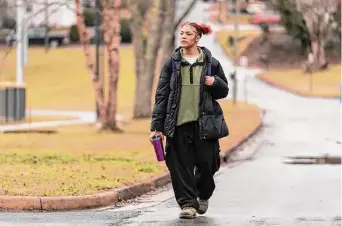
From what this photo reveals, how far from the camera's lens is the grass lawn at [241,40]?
8550 centimetres

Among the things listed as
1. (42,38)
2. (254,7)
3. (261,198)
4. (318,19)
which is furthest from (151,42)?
(42,38)

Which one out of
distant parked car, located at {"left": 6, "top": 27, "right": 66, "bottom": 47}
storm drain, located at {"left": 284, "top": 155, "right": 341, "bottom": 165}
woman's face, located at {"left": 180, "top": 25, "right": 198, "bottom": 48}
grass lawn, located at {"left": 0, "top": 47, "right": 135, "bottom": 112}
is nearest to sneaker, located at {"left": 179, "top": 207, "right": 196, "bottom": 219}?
woman's face, located at {"left": 180, "top": 25, "right": 198, "bottom": 48}

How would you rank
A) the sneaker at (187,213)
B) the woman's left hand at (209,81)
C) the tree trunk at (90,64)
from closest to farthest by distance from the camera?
the woman's left hand at (209,81)
the sneaker at (187,213)
the tree trunk at (90,64)

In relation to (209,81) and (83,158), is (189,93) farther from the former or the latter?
(83,158)

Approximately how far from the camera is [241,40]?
292ft

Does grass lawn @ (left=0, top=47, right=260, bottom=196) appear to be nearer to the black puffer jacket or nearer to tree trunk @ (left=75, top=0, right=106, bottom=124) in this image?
tree trunk @ (left=75, top=0, right=106, bottom=124)

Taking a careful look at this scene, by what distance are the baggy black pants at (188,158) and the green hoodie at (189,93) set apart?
8cm

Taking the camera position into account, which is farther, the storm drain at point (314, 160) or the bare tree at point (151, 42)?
the bare tree at point (151, 42)

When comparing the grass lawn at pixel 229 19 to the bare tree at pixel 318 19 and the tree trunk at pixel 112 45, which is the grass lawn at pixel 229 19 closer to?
the bare tree at pixel 318 19

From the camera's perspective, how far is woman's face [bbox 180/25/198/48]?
32.3 feet

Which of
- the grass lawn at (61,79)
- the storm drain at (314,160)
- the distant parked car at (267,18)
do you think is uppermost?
the storm drain at (314,160)

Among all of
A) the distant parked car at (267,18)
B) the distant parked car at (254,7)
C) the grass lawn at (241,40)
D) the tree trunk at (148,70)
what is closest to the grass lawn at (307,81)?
the distant parked car at (254,7)

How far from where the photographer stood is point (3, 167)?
46.6 ft

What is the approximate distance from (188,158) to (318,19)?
5146cm
